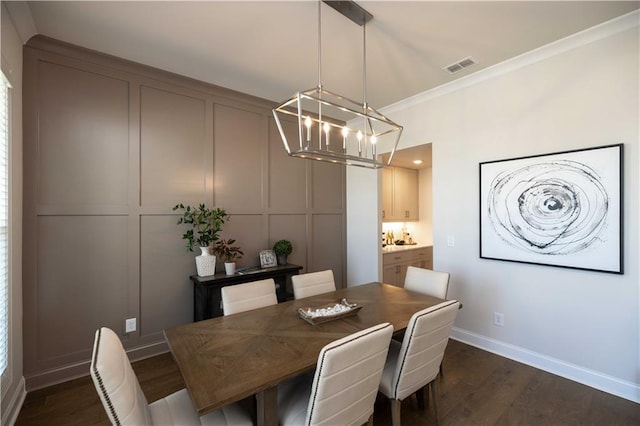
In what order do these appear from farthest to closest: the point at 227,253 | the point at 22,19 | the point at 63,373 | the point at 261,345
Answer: the point at 227,253, the point at 63,373, the point at 22,19, the point at 261,345

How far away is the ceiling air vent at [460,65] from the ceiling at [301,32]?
0.16 ft

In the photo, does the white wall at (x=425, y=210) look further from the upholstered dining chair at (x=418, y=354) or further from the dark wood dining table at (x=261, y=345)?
the upholstered dining chair at (x=418, y=354)

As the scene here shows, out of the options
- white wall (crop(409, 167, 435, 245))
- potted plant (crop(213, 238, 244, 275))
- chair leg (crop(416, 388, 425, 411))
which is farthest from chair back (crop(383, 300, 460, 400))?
white wall (crop(409, 167, 435, 245))

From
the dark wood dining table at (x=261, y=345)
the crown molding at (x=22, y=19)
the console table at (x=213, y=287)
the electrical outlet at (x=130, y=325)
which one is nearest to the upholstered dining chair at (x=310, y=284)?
the dark wood dining table at (x=261, y=345)

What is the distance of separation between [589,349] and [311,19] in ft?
11.4

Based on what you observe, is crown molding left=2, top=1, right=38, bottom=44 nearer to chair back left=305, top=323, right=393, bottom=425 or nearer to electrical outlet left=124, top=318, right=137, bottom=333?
electrical outlet left=124, top=318, right=137, bottom=333

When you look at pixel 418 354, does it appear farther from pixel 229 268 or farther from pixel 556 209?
pixel 229 268

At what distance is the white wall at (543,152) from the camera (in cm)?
220

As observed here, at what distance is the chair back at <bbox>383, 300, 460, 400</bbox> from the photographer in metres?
1.54

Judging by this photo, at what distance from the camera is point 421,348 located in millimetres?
1597

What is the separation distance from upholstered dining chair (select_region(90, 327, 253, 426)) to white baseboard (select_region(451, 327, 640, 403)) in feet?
8.65

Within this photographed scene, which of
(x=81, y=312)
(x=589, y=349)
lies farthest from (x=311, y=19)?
(x=589, y=349)

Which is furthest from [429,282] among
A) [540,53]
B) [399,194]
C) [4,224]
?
[4,224]

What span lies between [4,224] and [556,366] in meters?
4.45
